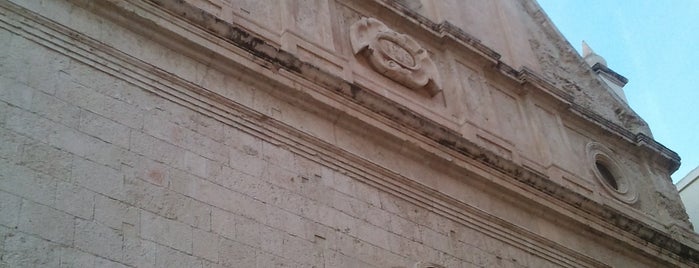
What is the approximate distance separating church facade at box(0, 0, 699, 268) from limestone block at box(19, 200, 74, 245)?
1cm

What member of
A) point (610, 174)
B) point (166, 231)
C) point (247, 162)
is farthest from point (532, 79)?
point (166, 231)

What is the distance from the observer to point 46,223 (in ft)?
21.7

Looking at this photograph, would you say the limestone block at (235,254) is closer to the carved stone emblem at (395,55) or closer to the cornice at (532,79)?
the carved stone emblem at (395,55)

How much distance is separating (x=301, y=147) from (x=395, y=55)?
2.49 m

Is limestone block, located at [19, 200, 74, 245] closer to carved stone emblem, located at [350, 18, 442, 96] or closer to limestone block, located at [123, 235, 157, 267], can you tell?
limestone block, located at [123, 235, 157, 267]

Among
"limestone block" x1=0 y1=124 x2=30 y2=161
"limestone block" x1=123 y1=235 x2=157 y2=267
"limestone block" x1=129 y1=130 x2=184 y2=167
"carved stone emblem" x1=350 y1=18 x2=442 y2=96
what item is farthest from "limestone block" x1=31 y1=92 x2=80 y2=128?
"carved stone emblem" x1=350 y1=18 x2=442 y2=96

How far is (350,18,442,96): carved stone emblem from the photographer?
1055cm

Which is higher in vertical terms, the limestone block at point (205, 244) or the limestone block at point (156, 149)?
the limestone block at point (156, 149)

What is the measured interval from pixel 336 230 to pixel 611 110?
262 inches

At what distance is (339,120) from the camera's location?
30.4ft

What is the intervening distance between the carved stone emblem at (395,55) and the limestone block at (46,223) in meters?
4.44

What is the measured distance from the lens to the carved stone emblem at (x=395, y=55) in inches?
416

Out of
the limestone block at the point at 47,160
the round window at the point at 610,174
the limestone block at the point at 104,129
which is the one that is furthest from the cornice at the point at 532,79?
the limestone block at the point at 47,160

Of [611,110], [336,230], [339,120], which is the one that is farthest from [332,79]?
[611,110]
